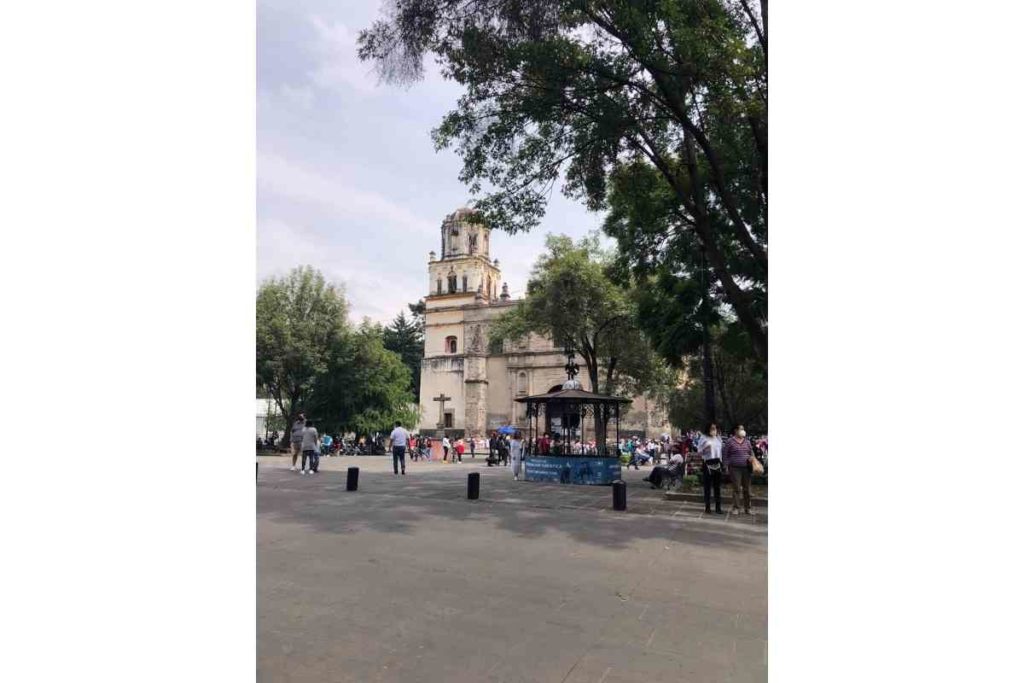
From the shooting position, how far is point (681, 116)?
8.11 metres

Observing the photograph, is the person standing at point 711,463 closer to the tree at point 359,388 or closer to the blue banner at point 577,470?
the blue banner at point 577,470

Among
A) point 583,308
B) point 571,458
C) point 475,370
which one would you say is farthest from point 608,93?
point 475,370

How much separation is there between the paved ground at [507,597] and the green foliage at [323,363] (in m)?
16.7

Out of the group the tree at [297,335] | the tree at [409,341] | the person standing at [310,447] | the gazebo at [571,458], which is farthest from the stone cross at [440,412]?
the person standing at [310,447]

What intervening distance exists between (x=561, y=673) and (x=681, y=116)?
22.3 ft

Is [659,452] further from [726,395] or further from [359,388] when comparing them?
[359,388]

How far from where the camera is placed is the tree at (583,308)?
20.4 metres

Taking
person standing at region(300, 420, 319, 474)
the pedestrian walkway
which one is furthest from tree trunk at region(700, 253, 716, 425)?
person standing at region(300, 420, 319, 474)

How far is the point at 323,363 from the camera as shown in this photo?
26828mm

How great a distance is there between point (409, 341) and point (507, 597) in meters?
48.7

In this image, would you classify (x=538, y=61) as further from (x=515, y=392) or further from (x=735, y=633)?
(x=515, y=392)

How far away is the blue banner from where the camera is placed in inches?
554

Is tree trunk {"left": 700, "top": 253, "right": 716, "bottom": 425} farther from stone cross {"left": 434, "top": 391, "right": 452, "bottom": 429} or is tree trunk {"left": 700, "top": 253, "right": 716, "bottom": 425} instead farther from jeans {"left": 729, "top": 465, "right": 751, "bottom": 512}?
stone cross {"left": 434, "top": 391, "right": 452, "bottom": 429}

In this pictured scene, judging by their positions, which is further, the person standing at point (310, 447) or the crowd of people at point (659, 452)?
the person standing at point (310, 447)
